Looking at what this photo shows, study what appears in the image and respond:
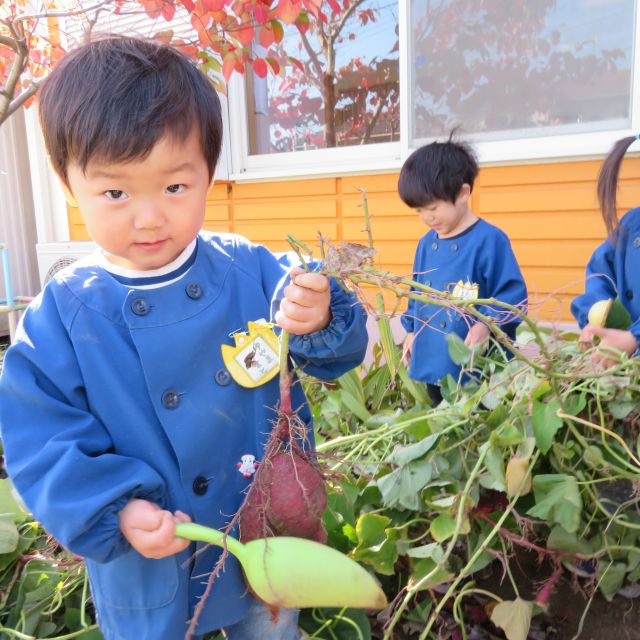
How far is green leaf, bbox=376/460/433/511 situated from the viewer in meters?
1.40

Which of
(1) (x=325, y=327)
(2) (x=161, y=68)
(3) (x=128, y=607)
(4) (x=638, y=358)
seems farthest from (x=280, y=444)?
(4) (x=638, y=358)

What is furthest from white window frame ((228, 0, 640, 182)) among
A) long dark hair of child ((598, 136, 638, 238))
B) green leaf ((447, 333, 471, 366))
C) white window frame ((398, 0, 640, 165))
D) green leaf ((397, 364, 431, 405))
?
green leaf ((447, 333, 471, 366))

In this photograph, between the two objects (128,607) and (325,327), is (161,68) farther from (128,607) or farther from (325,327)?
(128,607)

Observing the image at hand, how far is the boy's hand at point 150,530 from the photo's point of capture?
0.77 meters

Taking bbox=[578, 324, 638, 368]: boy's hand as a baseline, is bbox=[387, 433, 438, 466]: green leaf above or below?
below

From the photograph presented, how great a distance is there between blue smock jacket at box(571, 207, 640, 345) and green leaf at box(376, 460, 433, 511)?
740mm

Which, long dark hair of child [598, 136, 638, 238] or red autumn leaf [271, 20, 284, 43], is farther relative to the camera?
red autumn leaf [271, 20, 284, 43]

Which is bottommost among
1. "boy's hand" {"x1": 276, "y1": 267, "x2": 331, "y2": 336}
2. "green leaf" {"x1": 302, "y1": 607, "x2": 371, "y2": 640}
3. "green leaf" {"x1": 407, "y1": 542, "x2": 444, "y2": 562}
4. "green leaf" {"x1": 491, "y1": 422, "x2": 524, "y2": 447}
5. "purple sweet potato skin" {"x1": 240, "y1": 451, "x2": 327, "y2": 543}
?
"green leaf" {"x1": 302, "y1": 607, "x2": 371, "y2": 640}

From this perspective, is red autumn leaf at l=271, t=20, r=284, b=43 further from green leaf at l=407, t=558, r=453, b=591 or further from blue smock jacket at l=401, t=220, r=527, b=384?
green leaf at l=407, t=558, r=453, b=591

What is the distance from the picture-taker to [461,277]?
208cm

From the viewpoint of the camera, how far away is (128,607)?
0.91m

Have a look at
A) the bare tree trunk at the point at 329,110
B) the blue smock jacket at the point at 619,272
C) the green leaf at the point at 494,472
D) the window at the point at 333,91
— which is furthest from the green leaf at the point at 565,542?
the bare tree trunk at the point at 329,110

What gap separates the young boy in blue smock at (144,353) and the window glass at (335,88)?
2.99 metres

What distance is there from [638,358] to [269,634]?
3.29ft
